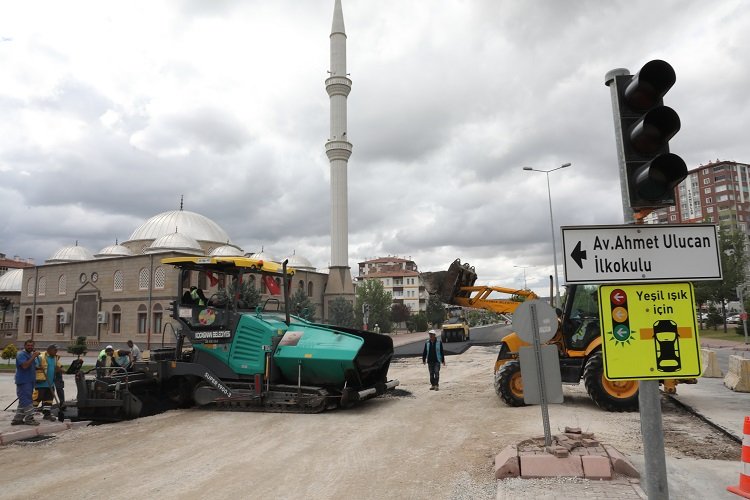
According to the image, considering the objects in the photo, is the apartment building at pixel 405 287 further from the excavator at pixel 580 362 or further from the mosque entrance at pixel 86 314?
the excavator at pixel 580 362

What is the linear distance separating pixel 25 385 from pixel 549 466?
31.9 ft

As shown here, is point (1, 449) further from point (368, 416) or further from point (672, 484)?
point (672, 484)

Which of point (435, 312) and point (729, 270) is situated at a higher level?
point (729, 270)

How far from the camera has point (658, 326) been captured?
3004mm

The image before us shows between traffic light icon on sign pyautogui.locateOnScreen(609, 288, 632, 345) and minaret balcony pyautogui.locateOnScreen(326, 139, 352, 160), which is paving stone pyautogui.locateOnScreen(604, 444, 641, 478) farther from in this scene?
minaret balcony pyautogui.locateOnScreen(326, 139, 352, 160)

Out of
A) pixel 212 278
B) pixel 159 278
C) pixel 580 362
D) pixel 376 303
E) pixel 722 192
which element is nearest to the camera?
pixel 580 362

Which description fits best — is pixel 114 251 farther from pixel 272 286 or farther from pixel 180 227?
pixel 272 286

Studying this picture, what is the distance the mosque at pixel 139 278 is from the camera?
4338 cm

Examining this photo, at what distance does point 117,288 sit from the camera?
45.3 meters

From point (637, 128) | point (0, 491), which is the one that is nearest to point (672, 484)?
point (637, 128)

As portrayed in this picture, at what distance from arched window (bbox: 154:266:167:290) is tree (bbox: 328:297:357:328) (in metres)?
17.6

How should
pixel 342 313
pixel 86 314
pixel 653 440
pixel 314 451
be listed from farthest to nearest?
pixel 342 313, pixel 86 314, pixel 314 451, pixel 653 440

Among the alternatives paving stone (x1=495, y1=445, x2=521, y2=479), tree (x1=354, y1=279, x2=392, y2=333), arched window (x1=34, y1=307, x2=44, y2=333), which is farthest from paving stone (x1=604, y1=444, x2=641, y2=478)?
arched window (x1=34, y1=307, x2=44, y2=333)

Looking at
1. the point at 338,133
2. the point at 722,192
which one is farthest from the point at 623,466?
the point at 722,192
